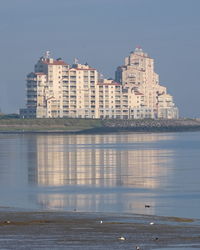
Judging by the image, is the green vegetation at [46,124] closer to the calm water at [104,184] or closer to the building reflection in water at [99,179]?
the building reflection in water at [99,179]

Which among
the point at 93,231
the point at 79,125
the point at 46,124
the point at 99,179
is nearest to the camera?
the point at 93,231

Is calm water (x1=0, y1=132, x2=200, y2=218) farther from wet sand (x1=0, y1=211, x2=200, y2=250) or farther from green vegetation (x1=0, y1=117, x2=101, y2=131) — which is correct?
green vegetation (x1=0, y1=117, x2=101, y2=131)

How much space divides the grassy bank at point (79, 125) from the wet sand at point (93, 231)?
136210mm

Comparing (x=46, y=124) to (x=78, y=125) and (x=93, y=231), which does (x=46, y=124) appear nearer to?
(x=78, y=125)

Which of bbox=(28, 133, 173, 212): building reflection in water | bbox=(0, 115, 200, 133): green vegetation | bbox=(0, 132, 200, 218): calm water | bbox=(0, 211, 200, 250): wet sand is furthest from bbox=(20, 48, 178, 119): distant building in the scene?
bbox=(0, 211, 200, 250): wet sand

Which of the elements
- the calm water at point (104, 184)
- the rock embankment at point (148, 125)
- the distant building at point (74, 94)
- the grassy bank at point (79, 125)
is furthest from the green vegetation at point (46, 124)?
the calm water at point (104, 184)

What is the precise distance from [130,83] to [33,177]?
150 meters

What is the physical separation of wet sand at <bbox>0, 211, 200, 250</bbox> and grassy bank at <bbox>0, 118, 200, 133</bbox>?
136210 mm

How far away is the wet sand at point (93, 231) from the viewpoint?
21.4 meters

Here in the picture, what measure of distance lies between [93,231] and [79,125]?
146 metres

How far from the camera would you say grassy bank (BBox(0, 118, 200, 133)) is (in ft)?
543

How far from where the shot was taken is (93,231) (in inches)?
929

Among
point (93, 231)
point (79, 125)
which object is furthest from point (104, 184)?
point (79, 125)

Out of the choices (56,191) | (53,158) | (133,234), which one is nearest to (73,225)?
(133,234)
